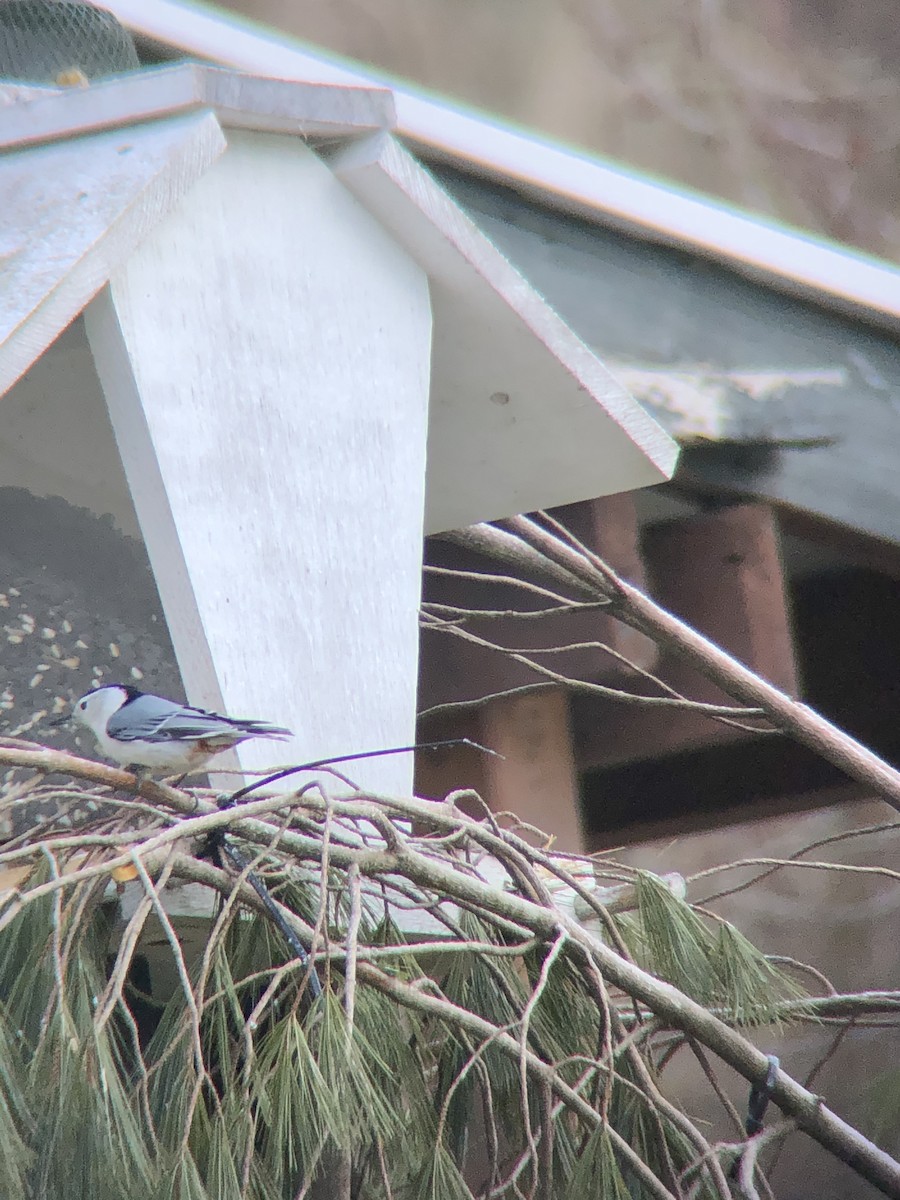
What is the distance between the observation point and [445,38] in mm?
4961

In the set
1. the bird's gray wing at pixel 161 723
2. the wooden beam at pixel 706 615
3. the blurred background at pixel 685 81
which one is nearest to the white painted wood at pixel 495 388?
the wooden beam at pixel 706 615

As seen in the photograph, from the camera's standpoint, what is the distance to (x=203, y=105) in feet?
4.51

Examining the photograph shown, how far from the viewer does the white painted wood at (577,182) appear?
2.03m

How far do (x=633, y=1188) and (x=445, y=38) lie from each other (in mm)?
4203

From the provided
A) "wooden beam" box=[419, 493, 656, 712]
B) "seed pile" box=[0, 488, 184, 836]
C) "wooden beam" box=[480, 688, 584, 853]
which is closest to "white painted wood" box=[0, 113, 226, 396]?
"seed pile" box=[0, 488, 184, 836]

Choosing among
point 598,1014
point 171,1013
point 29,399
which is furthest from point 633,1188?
point 29,399

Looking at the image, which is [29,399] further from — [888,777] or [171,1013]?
[888,777]

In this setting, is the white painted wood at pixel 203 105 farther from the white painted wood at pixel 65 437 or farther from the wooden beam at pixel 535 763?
the wooden beam at pixel 535 763

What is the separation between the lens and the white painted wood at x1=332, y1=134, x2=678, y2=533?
59.9 inches

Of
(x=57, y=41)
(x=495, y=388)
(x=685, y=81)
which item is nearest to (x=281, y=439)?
(x=495, y=388)

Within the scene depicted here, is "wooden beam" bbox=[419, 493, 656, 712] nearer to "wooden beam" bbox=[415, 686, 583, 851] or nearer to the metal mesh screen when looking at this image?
"wooden beam" bbox=[415, 686, 583, 851]

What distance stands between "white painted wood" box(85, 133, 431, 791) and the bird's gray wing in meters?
0.04

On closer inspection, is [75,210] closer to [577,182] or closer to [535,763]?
[577,182]

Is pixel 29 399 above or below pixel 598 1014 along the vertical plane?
above
